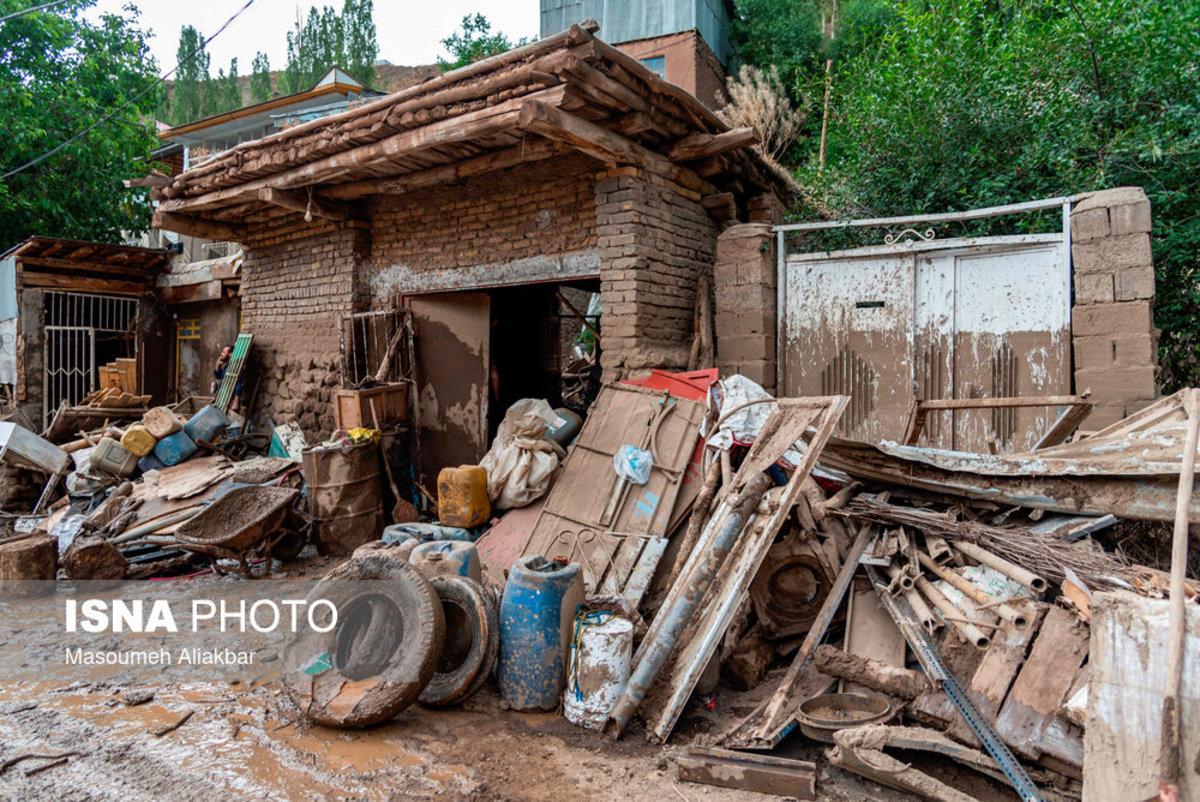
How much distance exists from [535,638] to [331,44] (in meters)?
40.0

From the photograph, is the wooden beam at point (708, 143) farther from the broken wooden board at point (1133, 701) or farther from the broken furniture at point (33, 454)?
the broken furniture at point (33, 454)

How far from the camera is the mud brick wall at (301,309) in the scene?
25.9 feet

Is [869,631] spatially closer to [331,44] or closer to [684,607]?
[684,607]

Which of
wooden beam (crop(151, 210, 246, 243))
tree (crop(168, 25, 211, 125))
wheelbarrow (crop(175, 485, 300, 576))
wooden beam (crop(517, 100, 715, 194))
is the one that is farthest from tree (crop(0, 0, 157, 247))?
tree (crop(168, 25, 211, 125))

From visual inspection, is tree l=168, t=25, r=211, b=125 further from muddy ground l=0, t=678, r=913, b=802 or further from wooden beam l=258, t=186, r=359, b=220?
muddy ground l=0, t=678, r=913, b=802

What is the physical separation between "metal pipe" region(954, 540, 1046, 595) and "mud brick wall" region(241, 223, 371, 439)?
6.64 m

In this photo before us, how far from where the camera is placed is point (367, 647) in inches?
150

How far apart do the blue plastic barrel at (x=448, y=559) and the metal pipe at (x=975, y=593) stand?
270 centimetres

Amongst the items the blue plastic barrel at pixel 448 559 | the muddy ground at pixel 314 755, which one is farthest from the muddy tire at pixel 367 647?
the blue plastic barrel at pixel 448 559

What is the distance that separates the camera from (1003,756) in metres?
2.81

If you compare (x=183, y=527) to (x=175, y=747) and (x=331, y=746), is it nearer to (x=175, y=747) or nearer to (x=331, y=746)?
(x=175, y=747)

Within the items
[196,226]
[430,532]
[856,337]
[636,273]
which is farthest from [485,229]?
[196,226]

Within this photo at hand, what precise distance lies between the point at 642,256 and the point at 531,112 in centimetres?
162

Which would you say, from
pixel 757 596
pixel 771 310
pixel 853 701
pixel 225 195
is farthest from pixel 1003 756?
pixel 225 195
